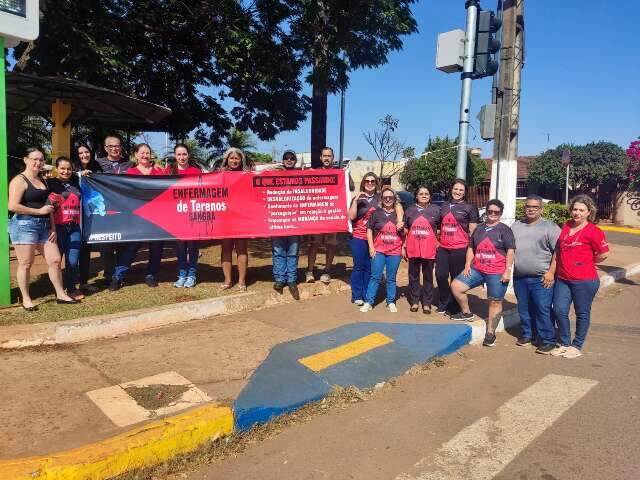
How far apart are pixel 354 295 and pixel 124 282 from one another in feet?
10.5

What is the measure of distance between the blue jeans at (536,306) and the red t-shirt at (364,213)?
195cm

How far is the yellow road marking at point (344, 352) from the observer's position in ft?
15.1

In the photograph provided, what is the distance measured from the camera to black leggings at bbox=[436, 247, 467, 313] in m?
5.95

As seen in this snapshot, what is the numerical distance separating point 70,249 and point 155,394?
9.31ft

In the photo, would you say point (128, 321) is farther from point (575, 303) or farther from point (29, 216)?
point (575, 303)

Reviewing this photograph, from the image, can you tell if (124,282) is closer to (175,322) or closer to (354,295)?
(175,322)

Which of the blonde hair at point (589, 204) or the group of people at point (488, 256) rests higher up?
the blonde hair at point (589, 204)

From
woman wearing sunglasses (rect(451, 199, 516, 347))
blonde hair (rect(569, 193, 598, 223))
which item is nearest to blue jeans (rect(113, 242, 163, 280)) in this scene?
woman wearing sunglasses (rect(451, 199, 516, 347))

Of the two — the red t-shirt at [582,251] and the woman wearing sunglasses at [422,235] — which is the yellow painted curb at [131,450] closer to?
the woman wearing sunglasses at [422,235]

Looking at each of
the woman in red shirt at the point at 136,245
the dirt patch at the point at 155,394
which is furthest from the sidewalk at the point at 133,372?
the woman in red shirt at the point at 136,245

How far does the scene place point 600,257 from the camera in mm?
4926

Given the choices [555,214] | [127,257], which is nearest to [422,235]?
[127,257]

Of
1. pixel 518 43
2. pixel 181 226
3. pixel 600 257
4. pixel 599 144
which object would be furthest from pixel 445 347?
pixel 599 144

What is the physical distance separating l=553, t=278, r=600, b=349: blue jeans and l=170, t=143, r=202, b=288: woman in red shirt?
4.49 metres
